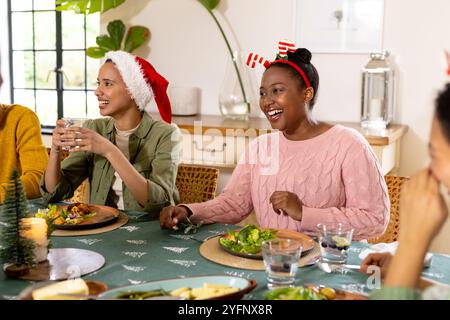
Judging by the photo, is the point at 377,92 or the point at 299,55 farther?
the point at 377,92

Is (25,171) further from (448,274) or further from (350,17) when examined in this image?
(350,17)

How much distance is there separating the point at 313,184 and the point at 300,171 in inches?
2.2

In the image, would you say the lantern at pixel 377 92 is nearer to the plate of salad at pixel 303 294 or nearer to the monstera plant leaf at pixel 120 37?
the monstera plant leaf at pixel 120 37

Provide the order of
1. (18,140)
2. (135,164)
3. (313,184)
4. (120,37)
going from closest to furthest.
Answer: (313,184)
(135,164)
(18,140)
(120,37)

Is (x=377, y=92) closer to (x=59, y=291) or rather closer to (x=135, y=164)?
(x=135, y=164)

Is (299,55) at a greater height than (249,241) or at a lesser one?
greater

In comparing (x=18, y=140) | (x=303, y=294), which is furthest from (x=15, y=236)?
(x=18, y=140)

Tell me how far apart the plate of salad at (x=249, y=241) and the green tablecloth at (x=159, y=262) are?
0.06 metres

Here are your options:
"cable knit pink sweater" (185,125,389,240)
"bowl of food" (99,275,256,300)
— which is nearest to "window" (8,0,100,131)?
"cable knit pink sweater" (185,125,389,240)

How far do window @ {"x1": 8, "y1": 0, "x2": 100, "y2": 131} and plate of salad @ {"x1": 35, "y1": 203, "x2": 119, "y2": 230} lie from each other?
2173mm

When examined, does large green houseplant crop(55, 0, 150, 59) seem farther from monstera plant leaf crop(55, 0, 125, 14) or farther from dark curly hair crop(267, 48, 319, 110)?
dark curly hair crop(267, 48, 319, 110)

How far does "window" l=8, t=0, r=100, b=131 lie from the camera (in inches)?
145

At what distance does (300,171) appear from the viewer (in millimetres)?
1716
